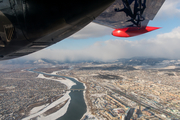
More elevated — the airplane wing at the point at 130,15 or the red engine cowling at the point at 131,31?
the airplane wing at the point at 130,15

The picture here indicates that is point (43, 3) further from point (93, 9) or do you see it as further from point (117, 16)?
point (117, 16)

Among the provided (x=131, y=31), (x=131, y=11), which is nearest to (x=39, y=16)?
(x=131, y=11)

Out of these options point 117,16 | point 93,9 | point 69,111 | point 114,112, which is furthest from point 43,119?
point 93,9

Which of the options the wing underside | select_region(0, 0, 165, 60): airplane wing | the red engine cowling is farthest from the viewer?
the red engine cowling

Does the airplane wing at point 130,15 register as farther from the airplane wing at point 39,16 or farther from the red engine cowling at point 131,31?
the airplane wing at point 39,16

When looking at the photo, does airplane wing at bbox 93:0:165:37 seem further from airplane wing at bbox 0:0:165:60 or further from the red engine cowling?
airplane wing at bbox 0:0:165:60

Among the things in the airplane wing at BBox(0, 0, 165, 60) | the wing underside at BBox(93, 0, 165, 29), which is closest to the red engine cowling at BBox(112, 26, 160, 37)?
the wing underside at BBox(93, 0, 165, 29)

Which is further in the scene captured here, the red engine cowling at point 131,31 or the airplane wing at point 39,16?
the red engine cowling at point 131,31

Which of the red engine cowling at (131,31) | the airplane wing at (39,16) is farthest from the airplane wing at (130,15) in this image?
the airplane wing at (39,16)
